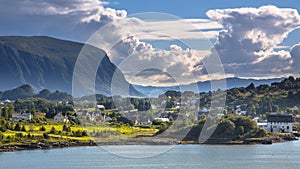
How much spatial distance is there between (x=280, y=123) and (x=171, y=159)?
98.9ft

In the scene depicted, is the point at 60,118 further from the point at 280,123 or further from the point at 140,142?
the point at 280,123

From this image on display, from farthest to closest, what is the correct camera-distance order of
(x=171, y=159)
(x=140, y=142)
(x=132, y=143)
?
(x=140, y=142), (x=132, y=143), (x=171, y=159)

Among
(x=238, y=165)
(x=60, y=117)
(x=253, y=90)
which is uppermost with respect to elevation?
(x=253, y=90)

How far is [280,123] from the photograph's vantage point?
6881cm

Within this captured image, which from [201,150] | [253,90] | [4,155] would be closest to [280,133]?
[201,150]

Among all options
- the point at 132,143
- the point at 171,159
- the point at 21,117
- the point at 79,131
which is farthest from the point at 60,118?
the point at 171,159

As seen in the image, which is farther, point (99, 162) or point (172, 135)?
point (172, 135)

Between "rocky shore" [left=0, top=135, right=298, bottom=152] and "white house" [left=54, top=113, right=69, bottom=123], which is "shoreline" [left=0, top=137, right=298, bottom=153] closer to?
"rocky shore" [left=0, top=135, right=298, bottom=152]

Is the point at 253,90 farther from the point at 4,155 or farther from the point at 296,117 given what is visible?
the point at 4,155

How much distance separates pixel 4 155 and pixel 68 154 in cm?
475

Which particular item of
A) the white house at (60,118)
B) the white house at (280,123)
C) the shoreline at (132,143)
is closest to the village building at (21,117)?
the white house at (60,118)

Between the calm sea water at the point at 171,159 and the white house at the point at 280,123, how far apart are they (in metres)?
16.5

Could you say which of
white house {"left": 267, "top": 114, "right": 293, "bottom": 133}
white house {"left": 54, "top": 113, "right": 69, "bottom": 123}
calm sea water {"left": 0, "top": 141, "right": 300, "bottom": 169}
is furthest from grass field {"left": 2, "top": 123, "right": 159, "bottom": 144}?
white house {"left": 267, "top": 114, "right": 293, "bottom": 133}

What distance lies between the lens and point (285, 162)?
3962 centimetres
